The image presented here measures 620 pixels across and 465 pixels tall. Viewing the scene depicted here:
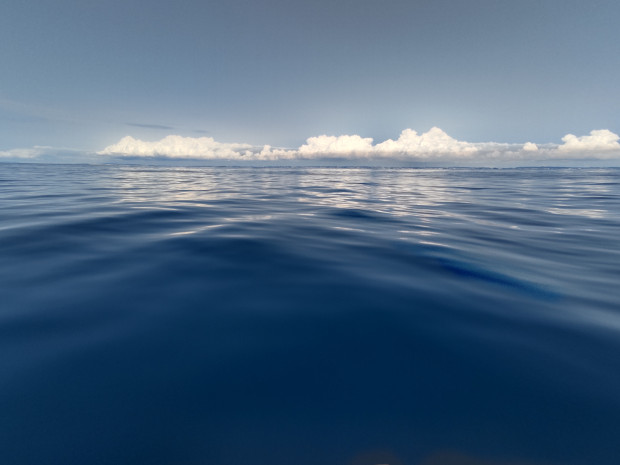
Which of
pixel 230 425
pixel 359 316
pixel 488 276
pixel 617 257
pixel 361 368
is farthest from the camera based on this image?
pixel 617 257

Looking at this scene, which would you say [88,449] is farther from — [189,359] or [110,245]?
[110,245]

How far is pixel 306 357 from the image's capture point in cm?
294

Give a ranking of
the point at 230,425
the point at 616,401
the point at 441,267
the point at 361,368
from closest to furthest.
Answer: the point at 230,425, the point at 616,401, the point at 361,368, the point at 441,267

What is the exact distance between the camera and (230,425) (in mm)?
2182

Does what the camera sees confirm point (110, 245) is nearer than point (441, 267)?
No

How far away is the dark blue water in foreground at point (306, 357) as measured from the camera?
206 centimetres

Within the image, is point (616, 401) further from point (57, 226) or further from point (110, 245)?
point (57, 226)

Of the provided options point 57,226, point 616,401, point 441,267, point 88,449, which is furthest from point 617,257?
point 57,226

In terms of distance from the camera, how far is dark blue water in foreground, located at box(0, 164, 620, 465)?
2059 mm

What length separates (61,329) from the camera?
3357 millimetres

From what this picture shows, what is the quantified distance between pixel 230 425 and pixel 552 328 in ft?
13.5

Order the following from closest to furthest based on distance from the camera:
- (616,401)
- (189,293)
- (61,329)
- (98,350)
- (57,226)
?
1. (616,401)
2. (98,350)
3. (61,329)
4. (189,293)
5. (57,226)

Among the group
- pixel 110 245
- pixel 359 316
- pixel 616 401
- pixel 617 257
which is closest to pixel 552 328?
pixel 616 401

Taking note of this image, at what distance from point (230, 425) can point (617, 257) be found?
9.04 meters
